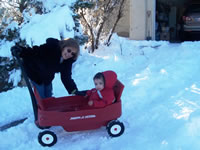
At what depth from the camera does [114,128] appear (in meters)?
3.16

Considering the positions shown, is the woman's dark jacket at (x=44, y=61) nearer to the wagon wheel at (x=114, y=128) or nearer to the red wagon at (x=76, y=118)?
Answer: the red wagon at (x=76, y=118)

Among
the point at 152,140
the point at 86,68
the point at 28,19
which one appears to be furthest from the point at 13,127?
the point at 86,68

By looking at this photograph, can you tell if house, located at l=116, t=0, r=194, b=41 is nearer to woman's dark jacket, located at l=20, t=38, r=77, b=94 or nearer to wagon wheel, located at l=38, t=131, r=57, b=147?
woman's dark jacket, located at l=20, t=38, r=77, b=94

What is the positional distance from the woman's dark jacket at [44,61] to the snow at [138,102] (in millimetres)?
851

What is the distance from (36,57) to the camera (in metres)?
3.41

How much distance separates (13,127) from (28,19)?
2914 mm

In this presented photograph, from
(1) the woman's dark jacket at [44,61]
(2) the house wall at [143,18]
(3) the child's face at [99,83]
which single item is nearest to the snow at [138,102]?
(3) the child's face at [99,83]

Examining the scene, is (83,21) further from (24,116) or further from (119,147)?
(119,147)

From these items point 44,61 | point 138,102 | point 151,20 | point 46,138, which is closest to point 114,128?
point 46,138

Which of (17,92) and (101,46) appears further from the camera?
(101,46)

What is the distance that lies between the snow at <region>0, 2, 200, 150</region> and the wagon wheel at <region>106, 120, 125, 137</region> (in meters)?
0.08

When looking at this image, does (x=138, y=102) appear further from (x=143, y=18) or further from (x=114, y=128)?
(x=143, y=18)

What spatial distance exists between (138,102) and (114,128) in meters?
1.08

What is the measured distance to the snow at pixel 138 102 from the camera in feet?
9.87
